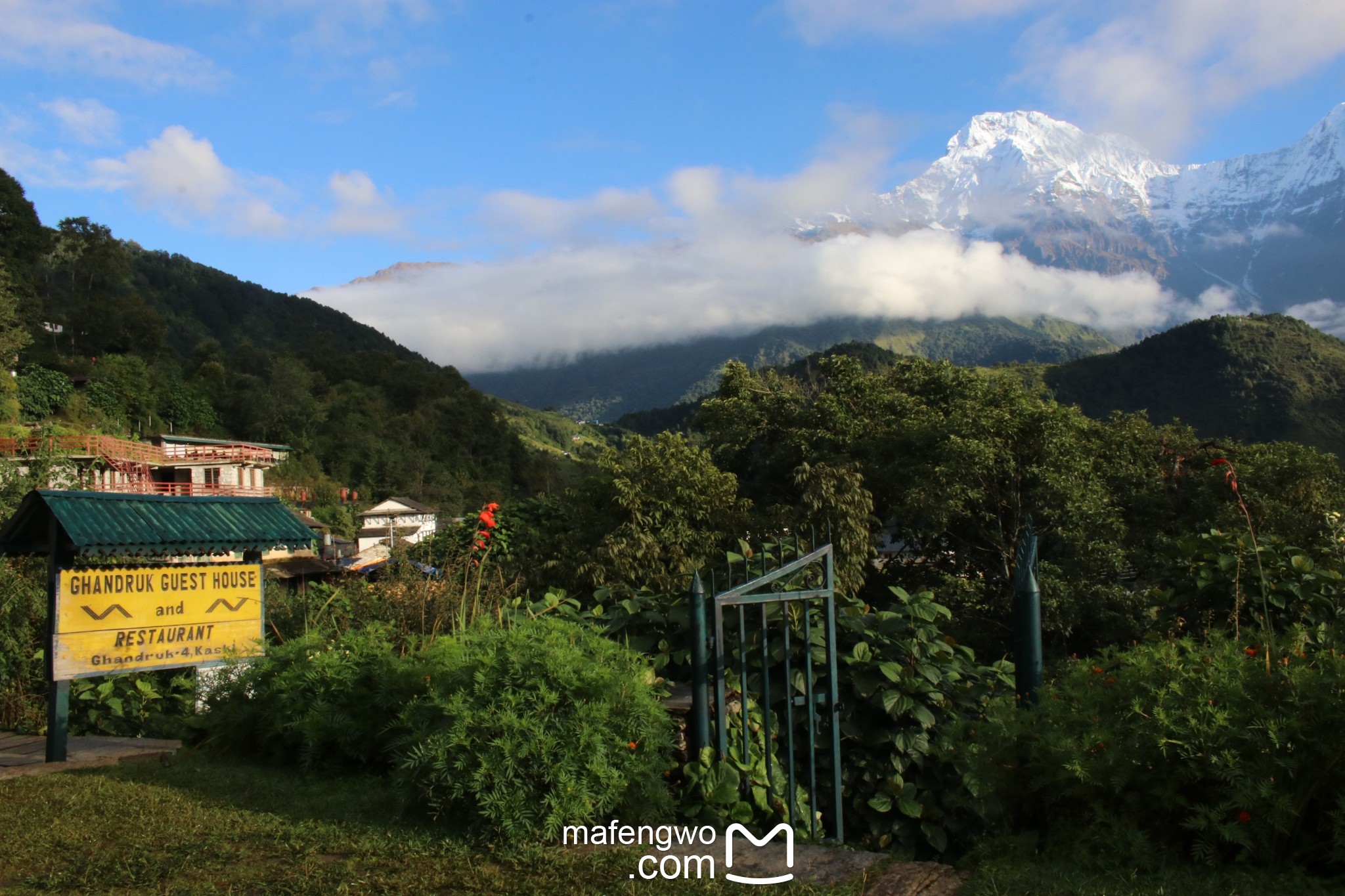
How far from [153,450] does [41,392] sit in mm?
6889

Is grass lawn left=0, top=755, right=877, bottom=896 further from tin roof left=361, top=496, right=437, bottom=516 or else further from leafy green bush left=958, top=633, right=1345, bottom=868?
tin roof left=361, top=496, right=437, bottom=516

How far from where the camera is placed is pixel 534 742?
3.66m

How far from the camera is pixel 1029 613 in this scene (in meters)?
4.17

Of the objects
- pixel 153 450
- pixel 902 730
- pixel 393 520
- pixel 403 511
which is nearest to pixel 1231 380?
pixel 403 511

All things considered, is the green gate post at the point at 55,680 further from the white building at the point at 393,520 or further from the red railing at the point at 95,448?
the white building at the point at 393,520

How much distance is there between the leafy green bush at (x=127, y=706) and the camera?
279 inches

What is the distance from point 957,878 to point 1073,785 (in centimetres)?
51

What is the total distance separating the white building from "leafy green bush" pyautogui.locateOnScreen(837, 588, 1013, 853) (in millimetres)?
47534

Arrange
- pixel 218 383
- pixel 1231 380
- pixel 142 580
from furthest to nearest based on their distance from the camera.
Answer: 1. pixel 218 383
2. pixel 1231 380
3. pixel 142 580

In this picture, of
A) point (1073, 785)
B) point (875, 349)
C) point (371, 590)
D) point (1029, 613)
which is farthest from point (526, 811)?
point (875, 349)

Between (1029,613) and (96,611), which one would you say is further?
(96,611)

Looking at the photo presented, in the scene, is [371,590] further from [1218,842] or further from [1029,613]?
[1218,842]

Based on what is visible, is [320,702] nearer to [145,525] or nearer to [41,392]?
[145,525]

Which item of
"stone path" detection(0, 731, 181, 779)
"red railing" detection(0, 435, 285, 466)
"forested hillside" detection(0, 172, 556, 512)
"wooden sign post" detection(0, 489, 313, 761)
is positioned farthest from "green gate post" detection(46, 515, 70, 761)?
"forested hillside" detection(0, 172, 556, 512)
